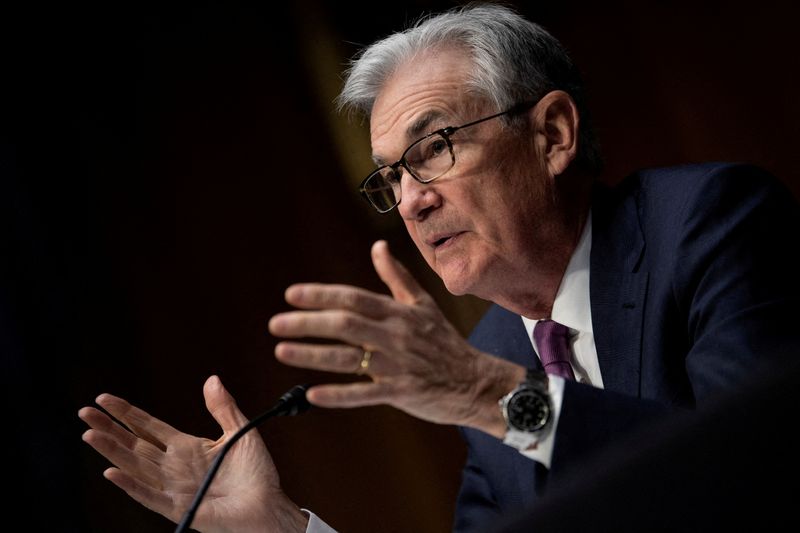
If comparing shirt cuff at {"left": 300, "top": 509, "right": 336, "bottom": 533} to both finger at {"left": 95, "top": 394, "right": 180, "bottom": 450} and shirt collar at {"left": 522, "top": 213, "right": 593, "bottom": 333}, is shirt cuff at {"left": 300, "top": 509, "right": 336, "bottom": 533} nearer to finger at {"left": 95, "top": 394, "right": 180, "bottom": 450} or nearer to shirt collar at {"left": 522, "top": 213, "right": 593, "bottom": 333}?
finger at {"left": 95, "top": 394, "right": 180, "bottom": 450}

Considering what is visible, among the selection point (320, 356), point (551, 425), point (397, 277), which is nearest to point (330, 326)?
point (320, 356)

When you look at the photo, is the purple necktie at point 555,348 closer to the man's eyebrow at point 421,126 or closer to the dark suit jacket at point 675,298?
the dark suit jacket at point 675,298

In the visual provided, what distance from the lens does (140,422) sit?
5.24 ft

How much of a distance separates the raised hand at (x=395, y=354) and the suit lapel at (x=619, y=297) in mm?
440

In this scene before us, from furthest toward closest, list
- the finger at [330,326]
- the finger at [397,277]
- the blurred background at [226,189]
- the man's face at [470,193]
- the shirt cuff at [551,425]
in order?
the blurred background at [226,189]
the man's face at [470,193]
the shirt cuff at [551,425]
the finger at [397,277]
the finger at [330,326]

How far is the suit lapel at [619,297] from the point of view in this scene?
1.55 metres

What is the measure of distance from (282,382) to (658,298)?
5.09ft

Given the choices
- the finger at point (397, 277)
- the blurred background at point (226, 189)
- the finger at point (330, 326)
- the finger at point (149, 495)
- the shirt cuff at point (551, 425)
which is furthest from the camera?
the blurred background at point (226, 189)

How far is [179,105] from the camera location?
2732 mm

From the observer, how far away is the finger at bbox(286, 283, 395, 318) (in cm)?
100

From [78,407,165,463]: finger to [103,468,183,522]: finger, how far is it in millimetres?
54

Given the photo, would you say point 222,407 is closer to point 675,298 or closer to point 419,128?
point 419,128

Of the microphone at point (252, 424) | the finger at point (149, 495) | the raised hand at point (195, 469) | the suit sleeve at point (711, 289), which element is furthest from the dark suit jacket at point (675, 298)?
the finger at point (149, 495)

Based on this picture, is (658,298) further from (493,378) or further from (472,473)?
(472,473)
